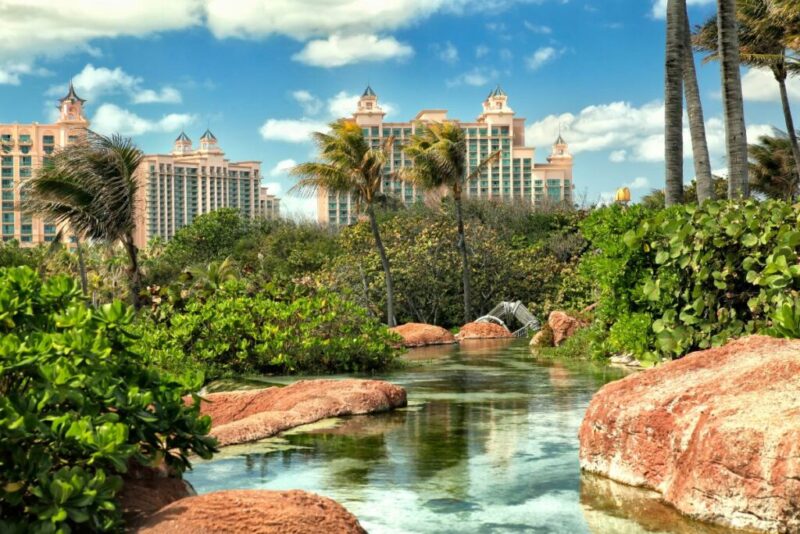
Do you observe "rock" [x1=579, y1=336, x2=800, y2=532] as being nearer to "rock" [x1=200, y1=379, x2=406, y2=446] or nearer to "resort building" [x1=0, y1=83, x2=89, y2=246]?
"rock" [x1=200, y1=379, x2=406, y2=446]

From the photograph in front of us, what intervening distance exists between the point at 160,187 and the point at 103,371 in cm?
12135

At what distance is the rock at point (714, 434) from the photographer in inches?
197

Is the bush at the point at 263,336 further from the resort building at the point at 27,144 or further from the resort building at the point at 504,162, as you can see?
the resort building at the point at 27,144

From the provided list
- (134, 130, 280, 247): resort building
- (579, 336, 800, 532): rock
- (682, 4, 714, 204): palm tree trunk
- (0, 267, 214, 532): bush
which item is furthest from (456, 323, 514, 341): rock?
(134, 130, 280, 247): resort building

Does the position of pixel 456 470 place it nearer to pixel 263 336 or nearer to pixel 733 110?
pixel 263 336

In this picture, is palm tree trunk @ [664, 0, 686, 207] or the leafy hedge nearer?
the leafy hedge

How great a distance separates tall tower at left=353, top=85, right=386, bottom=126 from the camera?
347 ft

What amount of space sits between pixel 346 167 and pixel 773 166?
2099cm

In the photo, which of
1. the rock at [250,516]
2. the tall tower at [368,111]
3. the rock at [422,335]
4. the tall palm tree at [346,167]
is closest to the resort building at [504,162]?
the tall tower at [368,111]

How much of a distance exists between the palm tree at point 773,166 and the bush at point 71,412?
131ft

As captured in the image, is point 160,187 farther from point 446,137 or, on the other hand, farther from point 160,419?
point 160,419

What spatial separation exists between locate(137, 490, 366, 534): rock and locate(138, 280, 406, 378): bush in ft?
33.5

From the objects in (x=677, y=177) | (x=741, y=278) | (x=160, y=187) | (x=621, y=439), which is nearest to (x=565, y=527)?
(x=621, y=439)

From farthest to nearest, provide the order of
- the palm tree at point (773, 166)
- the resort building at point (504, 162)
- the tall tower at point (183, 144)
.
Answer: the tall tower at point (183, 144) < the resort building at point (504, 162) < the palm tree at point (773, 166)
